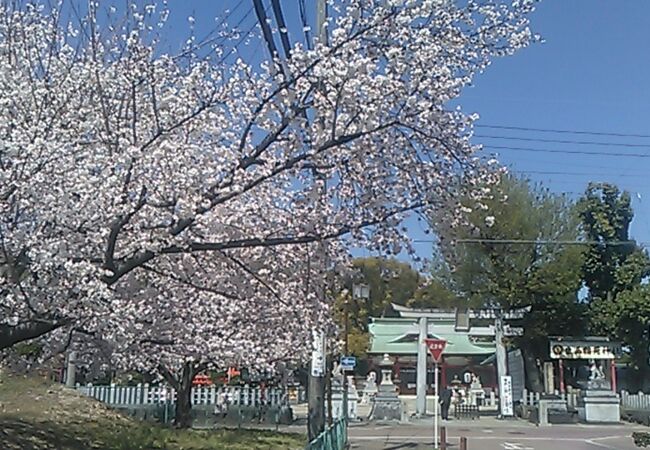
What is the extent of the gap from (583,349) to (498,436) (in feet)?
37.8

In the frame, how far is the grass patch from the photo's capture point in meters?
12.7

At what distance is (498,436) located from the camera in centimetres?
2625

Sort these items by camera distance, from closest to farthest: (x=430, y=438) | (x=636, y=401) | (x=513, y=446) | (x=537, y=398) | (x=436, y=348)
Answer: (x=436, y=348) < (x=513, y=446) < (x=430, y=438) < (x=636, y=401) < (x=537, y=398)

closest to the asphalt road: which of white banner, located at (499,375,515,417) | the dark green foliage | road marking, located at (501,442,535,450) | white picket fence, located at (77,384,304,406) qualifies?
road marking, located at (501,442,535,450)

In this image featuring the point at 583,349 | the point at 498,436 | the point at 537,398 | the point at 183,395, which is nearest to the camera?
the point at 183,395

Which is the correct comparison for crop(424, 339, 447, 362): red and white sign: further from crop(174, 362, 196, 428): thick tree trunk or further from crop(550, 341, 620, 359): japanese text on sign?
crop(550, 341, 620, 359): japanese text on sign

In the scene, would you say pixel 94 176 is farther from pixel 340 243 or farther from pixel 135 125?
pixel 340 243

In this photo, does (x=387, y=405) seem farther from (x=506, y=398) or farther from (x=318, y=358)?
(x=318, y=358)

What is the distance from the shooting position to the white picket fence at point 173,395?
2756 cm

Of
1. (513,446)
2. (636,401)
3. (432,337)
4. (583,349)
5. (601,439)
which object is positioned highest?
(432,337)

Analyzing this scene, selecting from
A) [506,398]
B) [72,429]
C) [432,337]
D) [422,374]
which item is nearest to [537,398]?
[506,398]

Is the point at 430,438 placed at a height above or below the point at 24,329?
below

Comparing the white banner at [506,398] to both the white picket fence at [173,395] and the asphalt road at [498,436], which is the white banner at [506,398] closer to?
the asphalt road at [498,436]

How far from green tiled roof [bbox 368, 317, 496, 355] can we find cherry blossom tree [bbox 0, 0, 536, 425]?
3083 centimetres
